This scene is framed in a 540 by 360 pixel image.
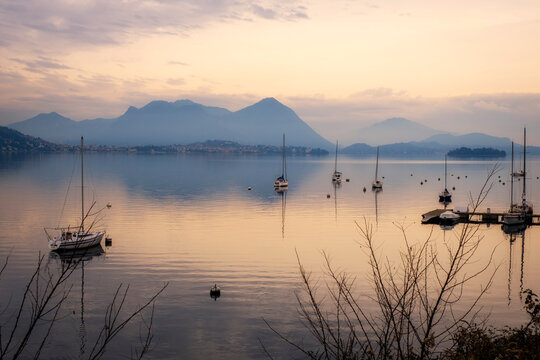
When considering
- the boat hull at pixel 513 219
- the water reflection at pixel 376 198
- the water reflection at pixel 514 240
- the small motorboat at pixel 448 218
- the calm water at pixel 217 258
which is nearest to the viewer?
the calm water at pixel 217 258

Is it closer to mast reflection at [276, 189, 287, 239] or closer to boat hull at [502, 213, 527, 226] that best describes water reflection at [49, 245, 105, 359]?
mast reflection at [276, 189, 287, 239]

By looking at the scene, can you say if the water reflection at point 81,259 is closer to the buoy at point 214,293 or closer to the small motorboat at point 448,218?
the buoy at point 214,293

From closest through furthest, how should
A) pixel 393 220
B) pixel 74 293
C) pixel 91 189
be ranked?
pixel 74 293 < pixel 393 220 < pixel 91 189

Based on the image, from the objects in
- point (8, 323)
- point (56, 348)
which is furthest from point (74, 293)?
point (56, 348)

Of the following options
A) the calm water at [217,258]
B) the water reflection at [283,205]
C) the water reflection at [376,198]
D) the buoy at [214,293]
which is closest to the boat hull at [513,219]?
the calm water at [217,258]

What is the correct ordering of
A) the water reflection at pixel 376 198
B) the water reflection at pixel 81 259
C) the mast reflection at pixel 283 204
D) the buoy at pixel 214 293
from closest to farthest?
the water reflection at pixel 81 259 → the buoy at pixel 214 293 → the mast reflection at pixel 283 204 → the water reflection at pixel 376 198

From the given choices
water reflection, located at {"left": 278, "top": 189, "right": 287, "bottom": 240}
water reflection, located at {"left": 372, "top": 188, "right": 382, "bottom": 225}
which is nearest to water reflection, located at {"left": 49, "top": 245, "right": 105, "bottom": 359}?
water reflection, located at {"left": 278, "top": 189, "right": 287, "bottom": 240}

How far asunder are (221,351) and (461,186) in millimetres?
125630

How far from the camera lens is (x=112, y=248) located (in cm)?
4747

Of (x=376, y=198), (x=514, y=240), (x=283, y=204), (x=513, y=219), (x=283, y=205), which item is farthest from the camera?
(x=376, y=198)

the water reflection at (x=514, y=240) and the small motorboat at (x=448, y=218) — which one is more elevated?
the small motorboat at (x=448, y=218)

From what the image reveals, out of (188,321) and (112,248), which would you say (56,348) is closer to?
(188,321)

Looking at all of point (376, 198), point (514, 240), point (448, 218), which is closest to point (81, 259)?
point (514, 240)

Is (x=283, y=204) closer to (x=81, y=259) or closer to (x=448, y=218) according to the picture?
(x=448, y=218)
